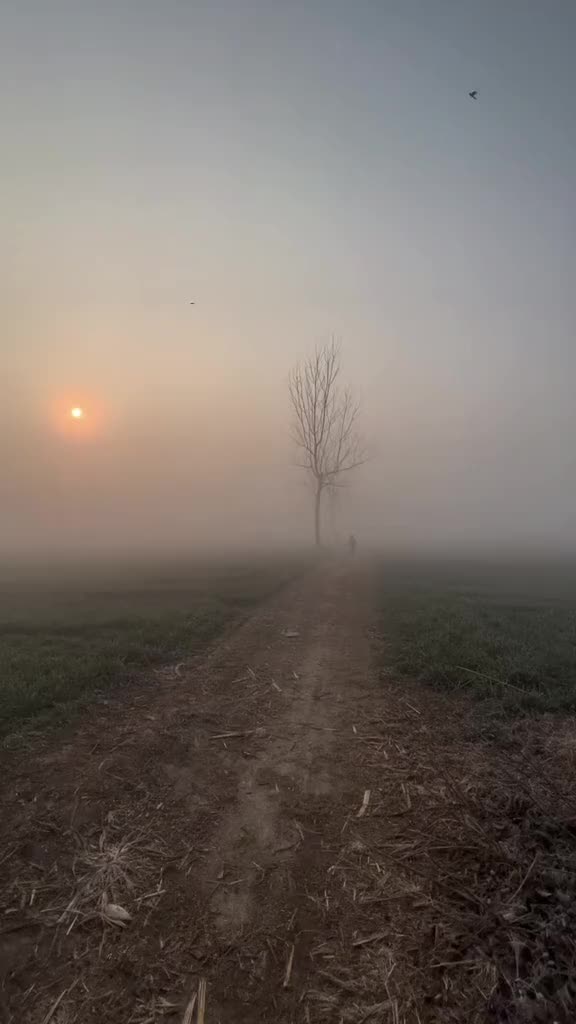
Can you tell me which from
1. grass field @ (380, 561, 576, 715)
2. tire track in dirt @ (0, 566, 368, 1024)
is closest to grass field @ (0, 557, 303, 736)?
tire track in dirt @ (0, 566, 368, 1024)

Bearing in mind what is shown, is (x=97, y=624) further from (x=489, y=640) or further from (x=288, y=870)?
(x=489, y=640)

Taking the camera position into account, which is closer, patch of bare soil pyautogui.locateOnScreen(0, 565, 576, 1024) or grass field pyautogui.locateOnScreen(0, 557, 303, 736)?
patch of bare soil pyautogui.locateOnScreen(0, 565, 576, 1024)

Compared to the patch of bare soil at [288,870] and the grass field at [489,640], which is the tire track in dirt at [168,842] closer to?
the patch of bare soil at [288,870]

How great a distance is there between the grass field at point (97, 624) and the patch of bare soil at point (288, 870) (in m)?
1.54

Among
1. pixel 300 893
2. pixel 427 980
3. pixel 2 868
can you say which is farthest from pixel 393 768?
pixel 2 868

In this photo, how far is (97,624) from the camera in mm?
15562

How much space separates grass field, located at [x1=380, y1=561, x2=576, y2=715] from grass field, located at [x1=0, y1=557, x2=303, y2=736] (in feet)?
21.4

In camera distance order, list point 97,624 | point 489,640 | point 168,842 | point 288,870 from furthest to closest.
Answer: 1. point 97,624
2. point 489,640
3. point 168,842
4. point 288,870

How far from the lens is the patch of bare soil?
3.63m

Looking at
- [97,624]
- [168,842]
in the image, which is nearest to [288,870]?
[168,842]

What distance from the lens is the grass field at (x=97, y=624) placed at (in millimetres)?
9594

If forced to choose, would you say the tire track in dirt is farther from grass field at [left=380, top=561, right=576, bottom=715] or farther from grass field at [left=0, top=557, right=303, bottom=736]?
grass field at [left=380, top=561, right=576, bottom=715]

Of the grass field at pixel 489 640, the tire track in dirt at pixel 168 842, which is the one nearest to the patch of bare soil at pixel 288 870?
the tire track in dirt at pixel 168 842

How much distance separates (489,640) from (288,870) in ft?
32.0
